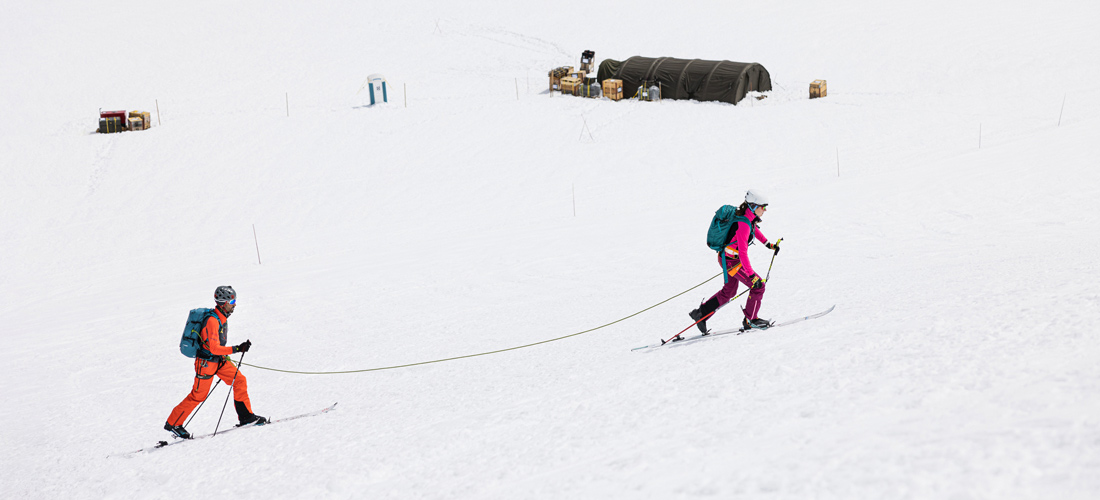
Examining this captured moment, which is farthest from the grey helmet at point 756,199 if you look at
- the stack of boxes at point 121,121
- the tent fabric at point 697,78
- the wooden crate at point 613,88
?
the stack of boxes at point 121,121

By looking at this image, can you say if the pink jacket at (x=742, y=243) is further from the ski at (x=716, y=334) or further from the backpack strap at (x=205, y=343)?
the backpack strap at (x=205, y=343)

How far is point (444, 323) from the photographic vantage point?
12.3 m

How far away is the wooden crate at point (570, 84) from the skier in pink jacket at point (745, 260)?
2288 centimetres

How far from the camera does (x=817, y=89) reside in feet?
91.4

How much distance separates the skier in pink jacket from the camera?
8703 mm

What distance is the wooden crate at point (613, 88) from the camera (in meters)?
29.7

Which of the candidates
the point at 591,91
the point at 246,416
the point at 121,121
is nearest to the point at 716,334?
the point at 246,416

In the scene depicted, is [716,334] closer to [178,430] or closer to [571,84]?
[178,430]

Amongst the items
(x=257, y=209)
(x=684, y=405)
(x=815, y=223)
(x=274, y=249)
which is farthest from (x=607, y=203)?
(x=684, y=405)

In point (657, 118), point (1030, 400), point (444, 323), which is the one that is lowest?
point (444, 323)

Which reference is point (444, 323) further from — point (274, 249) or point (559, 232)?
point (274, 249)

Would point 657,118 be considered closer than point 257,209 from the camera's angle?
No

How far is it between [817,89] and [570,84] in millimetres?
Result: 9708

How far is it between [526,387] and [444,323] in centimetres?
443
